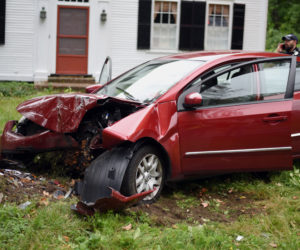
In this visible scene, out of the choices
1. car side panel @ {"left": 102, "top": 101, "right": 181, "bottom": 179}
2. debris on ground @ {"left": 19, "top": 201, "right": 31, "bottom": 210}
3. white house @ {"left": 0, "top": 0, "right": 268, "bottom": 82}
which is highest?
white house @ {"left": 0, "top": 0, "right": 268, "bottom": 82}

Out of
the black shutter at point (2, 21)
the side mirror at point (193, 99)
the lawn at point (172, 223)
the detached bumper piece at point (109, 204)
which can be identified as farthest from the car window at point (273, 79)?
the black shutter at point (2, 21)

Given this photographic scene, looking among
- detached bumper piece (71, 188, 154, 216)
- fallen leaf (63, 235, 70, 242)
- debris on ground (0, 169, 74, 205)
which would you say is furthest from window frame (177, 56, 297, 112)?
fallen leaf (63, 235, 70, 242)

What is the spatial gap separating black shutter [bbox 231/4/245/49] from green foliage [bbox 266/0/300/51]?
41.0ft

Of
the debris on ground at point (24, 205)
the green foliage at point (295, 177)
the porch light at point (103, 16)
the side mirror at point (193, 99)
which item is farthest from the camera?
the porch light at point (103, 16)

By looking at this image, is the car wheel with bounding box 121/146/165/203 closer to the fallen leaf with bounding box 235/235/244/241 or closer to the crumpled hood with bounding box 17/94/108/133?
the crumpled hood with bounding box 17/94/108/133

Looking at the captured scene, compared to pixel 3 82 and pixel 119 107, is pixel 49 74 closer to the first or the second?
pixel 3 82

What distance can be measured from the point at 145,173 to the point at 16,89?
8978mm

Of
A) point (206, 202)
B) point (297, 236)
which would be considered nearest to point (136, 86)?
point (206, 202)

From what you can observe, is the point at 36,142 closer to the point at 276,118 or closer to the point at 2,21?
the point at 276,118

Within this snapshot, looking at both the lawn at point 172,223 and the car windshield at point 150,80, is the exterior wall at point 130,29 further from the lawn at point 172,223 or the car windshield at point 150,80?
the lawn at point 172,223

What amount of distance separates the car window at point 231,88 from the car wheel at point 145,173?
0.82m

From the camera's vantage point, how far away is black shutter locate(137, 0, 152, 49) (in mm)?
13938

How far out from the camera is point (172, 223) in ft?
12.9

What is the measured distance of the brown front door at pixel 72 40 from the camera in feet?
44.9
